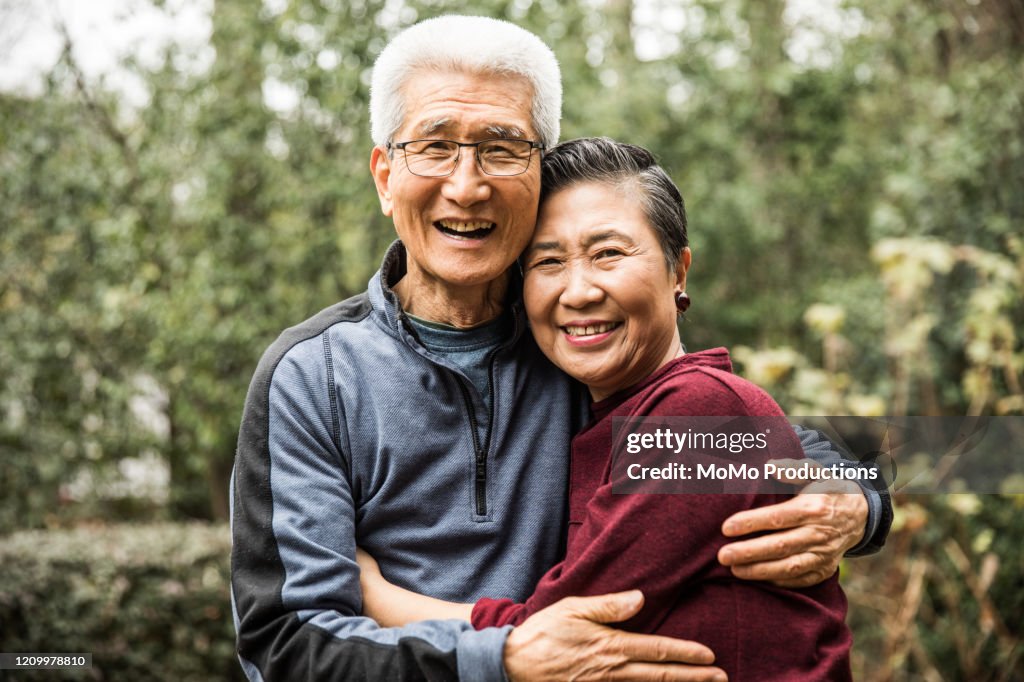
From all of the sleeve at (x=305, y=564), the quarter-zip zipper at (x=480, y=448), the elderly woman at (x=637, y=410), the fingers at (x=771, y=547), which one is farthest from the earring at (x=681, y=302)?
the sleeve at (x=305, y=564)

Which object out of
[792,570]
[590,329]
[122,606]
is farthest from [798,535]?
[122,606]

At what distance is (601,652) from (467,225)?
3.02ft

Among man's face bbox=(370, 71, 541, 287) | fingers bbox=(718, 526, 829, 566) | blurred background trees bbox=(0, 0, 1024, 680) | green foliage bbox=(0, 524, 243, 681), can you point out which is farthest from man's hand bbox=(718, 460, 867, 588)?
green foliage bbox=(0, 524, 243, 681)

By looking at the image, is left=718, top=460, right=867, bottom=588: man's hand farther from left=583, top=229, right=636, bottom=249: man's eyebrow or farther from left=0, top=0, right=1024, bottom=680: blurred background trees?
left=0, top=0, right=1024, bottom=680: blurred background trees

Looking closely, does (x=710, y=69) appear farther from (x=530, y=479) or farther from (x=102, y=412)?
(x=530, y=479)

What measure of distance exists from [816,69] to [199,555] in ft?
19.9

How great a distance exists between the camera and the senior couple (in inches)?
62.8

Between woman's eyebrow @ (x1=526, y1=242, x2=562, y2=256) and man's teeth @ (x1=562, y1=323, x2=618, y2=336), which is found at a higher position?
woman's eyebrow @ (x1=526, y1=242, x2=562, y2=256)

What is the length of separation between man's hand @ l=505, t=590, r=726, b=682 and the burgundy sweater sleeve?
34mm

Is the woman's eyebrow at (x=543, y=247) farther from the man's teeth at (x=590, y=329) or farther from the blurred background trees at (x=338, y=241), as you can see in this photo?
the blurred background trees at (x=338, y=241)

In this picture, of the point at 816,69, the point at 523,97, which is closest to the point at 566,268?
the point at 523,97

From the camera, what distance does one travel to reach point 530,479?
6.41 feet

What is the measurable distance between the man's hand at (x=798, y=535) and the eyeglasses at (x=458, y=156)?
2.72 ft

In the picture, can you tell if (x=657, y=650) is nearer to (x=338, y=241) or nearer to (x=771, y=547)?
(x=771, y=547)
